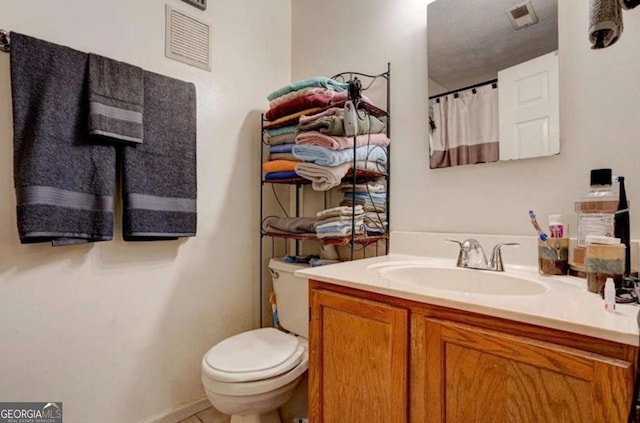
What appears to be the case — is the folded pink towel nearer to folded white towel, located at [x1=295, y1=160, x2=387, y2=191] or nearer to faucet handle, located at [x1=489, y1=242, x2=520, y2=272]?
folded white towel, located at [x1=295, y1=160, x2=387, y2=191]

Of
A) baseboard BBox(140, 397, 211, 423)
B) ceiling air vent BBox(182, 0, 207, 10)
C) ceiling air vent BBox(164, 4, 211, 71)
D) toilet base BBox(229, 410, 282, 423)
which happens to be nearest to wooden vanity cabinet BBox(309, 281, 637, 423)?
toilet base BBox(229, 410, 282, 423)

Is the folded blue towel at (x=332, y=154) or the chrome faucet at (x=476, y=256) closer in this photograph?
the chrome faucet at (x=476, y=256)

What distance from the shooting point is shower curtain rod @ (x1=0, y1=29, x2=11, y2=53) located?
3.44ft

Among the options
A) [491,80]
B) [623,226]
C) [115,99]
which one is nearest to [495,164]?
[491,80]

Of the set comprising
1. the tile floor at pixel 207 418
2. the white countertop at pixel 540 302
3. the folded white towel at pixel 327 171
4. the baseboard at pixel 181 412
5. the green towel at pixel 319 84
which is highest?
the green towel at pixel 319 84

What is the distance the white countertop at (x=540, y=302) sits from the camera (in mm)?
551

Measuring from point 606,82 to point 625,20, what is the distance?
175mm

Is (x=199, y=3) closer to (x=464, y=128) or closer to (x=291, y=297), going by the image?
(x=464, y=128)

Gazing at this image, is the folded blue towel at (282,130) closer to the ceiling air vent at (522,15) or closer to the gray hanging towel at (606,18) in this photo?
the ceiling air vent at (522,15)

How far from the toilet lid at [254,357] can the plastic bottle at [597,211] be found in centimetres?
100

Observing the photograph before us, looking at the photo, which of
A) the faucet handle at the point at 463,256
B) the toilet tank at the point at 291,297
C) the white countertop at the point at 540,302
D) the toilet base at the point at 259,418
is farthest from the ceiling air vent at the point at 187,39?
the toilet base at the point at 259,418

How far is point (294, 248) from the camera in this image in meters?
1.87

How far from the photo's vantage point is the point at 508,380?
63cm

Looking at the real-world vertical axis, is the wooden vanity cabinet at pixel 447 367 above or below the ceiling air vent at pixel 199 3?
below
